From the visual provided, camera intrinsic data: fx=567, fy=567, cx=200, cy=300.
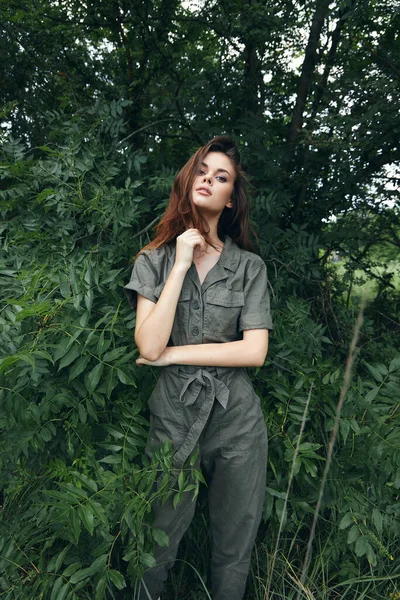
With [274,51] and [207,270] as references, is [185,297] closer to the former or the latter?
[207,270]

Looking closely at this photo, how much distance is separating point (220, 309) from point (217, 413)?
0.39 m

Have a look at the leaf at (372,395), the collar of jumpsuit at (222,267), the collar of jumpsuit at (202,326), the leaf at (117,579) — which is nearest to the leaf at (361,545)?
the leaf at (372,395)

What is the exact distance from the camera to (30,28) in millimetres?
3400

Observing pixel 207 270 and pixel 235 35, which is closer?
pixel 207 270

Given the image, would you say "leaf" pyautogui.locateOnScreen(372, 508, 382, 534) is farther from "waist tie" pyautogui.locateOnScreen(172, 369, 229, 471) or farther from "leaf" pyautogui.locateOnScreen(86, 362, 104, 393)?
"leaf" pyautogui.locateOnScreen(86, 362, 104, 393)

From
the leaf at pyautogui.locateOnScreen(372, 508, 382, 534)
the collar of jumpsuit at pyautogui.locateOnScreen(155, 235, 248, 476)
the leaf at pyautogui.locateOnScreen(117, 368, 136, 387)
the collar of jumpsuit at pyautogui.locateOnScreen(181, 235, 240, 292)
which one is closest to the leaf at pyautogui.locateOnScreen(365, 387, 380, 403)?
the leaf at pyautogui.locateOnScreen(372, 508, 382, 534)

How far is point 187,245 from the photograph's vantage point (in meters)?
2.04

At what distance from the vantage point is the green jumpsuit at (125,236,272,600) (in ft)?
6.79

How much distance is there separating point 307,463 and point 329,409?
0.96 feet

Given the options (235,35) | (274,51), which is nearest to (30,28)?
(235,35)

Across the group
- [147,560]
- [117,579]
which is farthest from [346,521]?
[117,579]

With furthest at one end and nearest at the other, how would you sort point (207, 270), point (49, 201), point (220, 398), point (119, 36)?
point (119, 36), point (49, 201), point (207, 270), point (220, 398)

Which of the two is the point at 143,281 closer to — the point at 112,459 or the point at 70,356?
the point at 70,356

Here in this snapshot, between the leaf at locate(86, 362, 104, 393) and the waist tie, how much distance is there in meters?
0.30
